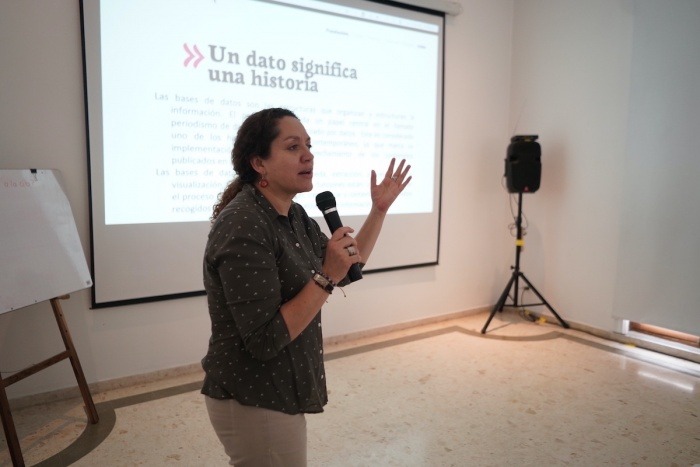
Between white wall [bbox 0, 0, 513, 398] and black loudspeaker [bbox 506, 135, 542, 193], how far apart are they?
49 centimetres

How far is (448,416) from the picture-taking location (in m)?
2.69

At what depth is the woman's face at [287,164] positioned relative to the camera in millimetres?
1318

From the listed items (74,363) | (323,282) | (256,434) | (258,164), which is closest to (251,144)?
(258,164)

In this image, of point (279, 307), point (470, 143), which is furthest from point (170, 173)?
point (470, 143)

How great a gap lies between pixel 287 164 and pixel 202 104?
2058 mm

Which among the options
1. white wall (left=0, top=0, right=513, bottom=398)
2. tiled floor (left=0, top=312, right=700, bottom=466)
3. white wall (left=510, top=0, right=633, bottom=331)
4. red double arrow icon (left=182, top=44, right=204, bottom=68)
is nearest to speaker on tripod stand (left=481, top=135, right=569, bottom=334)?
white wall (left=510, top=0, right=633, bottom=331)

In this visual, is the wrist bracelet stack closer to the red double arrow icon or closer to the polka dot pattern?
the polka dot pattern

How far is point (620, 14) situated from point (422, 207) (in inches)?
89.5

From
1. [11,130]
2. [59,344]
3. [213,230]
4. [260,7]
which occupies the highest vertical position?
[260,7]

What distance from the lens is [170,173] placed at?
Answer: 9.96 ft

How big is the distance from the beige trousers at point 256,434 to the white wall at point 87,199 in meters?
1.71

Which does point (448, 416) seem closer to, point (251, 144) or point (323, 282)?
point (323, 282)

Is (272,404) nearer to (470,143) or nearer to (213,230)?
(213,230)

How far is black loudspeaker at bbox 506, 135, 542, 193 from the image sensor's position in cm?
421
